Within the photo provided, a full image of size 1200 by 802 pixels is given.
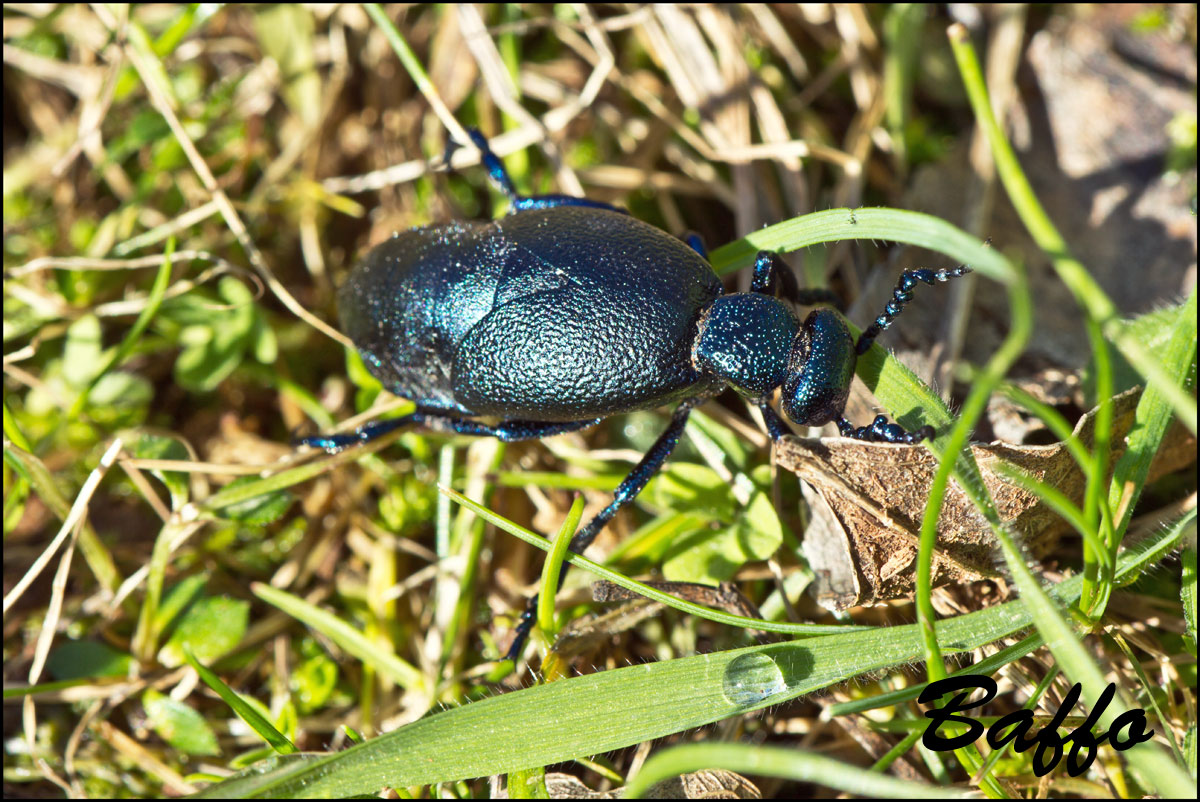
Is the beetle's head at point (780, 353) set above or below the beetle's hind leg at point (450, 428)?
above

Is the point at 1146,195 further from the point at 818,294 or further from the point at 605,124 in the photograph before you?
the point at 605,124

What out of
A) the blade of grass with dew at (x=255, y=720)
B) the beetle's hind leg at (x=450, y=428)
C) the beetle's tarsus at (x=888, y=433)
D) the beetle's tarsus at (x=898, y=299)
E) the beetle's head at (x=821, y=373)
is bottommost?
the blade of grass with dew at (x=255, y=720)

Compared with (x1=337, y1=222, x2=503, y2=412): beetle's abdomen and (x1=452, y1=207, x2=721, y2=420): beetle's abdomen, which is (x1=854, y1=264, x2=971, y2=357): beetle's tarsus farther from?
(x1=337, y1=222, x2=503, y2=412): beetle's abdomen

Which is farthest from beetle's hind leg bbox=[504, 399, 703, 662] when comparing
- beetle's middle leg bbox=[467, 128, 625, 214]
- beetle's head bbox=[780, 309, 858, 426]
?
beetle's middle leg bbox=[467, 128, 625, 214]

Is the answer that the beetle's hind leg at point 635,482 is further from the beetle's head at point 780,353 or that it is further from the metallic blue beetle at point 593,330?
the beetle's head at point 780,353

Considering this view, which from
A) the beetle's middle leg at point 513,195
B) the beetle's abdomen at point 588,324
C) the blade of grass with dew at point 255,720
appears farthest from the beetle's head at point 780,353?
the blade of grass with dew at point 255,720

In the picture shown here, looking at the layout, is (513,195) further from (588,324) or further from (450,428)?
(450,428)

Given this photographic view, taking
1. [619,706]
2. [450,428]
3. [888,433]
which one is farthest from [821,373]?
[450,428]

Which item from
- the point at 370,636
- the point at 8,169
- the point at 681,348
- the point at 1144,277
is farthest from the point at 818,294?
the point at 8,169
